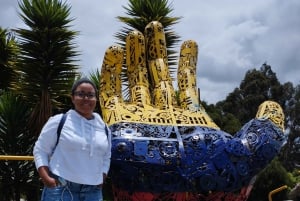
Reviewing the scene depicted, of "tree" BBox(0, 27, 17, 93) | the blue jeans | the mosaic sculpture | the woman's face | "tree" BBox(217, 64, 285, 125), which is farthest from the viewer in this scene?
"tree" BBox(217, 64, 285, 125)

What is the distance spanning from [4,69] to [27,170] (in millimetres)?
1975

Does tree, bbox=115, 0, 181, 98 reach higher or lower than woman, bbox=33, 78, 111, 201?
higher

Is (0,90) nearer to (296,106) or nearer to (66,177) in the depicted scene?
(66,177)

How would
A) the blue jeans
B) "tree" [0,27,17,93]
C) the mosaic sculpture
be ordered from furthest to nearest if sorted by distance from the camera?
"tree" [0,27,17,93] → the mosaic sculpture → the blue jeans

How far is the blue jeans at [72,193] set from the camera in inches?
104

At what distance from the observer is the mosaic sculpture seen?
4.13 m

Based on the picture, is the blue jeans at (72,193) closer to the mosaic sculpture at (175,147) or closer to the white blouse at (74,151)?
the white blouse at (74,151)

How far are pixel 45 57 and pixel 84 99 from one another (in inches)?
192

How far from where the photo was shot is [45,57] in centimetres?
755

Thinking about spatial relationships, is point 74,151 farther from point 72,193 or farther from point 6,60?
point 6,60

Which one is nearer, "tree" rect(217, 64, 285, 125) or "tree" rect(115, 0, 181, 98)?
"tree" rect(115, 0, 181, 98)

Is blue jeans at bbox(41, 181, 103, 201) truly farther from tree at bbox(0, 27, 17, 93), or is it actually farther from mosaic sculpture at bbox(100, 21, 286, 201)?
tree at bbox(0, 27, 17, 93)

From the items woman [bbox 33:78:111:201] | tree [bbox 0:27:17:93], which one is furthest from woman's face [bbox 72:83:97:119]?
tree [bbox 0:27:17:93]

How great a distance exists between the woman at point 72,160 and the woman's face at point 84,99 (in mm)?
54
